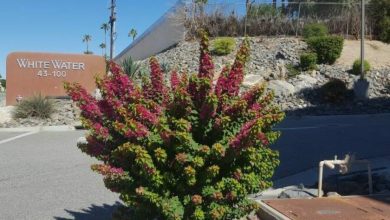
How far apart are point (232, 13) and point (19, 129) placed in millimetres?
20443

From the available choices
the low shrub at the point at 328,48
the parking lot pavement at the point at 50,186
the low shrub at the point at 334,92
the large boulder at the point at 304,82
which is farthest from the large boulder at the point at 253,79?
the parking lot pavement at the point at 50,186

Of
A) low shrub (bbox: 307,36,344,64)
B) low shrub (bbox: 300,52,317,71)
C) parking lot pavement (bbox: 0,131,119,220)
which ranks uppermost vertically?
low shrub (bbox: 307,36,344,64)

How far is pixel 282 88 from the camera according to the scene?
23.1m

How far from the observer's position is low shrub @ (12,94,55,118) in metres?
18.7

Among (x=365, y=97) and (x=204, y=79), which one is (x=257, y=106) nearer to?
(x=204, y=79)

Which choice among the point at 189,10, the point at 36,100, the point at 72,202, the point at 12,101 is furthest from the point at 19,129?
the point at 189,10

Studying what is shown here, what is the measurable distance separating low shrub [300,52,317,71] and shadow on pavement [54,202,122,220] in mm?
21537

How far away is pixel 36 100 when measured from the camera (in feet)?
63.0

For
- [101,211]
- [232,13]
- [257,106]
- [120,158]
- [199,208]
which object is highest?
[232,13]

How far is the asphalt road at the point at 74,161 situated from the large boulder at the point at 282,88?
5690mm

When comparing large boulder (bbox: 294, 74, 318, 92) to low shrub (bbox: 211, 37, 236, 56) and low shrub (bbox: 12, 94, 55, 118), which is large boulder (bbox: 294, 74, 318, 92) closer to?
low shrub (bbox: 211, 37, 236, 56)

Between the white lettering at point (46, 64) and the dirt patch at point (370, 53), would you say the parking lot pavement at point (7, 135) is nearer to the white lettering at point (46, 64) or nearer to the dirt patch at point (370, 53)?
the white lettering at point (46, 64)

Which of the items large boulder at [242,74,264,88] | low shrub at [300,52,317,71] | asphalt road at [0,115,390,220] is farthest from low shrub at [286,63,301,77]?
asphalt road at [0,115,390,220]

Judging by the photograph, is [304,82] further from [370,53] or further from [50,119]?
[50,119]
